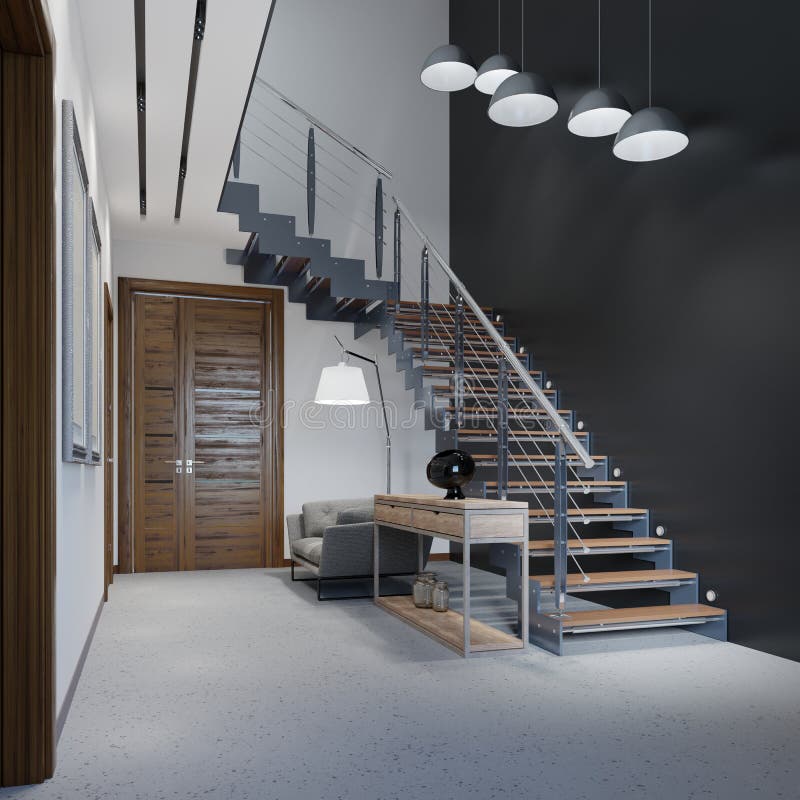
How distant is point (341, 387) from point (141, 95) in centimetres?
258

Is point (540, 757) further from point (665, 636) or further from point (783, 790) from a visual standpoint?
point (665, 636)

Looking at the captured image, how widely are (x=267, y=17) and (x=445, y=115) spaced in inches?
219

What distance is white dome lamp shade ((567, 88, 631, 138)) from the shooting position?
5.02 m

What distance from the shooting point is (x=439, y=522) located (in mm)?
4672

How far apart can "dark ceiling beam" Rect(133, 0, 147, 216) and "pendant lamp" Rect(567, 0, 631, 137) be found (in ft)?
8.42

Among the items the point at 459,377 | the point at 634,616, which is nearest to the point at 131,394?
the point at 459,377

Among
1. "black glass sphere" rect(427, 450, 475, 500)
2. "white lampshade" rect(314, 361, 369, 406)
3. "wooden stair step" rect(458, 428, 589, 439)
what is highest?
"white lampshade" rect(314, 361, 369, 406)

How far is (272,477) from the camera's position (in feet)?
26.1

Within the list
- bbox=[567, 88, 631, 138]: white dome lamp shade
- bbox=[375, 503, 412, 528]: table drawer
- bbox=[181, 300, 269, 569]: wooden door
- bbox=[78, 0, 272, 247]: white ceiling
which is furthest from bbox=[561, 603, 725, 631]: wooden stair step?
bbox=[181, 300, 269, 569]: wooden door

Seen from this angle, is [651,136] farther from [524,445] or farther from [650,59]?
[524,445]

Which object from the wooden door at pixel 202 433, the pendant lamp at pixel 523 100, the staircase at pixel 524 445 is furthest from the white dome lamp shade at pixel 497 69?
the wooden door at pixel 202 433

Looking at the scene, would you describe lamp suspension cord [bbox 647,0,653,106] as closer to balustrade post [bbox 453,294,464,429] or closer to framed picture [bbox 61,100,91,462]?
balustrade post [bbox 453,294,464,429]

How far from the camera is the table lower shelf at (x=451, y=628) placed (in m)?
4.40

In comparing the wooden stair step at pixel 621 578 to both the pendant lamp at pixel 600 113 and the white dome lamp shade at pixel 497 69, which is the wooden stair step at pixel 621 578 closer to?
the pendant lamp at pixel 600 113
